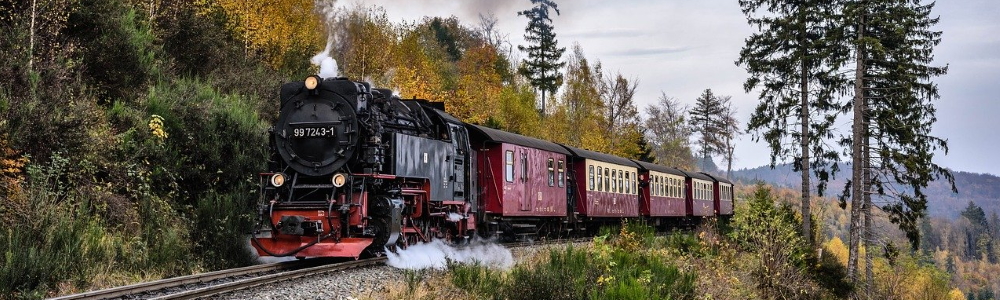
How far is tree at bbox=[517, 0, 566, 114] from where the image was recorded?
54.3 meters

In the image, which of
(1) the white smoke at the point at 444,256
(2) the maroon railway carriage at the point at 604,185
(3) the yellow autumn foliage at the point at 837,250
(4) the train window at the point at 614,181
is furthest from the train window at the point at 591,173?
(3) the yellow autumn foliage at the point at 837,250

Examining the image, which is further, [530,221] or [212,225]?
[530,221]

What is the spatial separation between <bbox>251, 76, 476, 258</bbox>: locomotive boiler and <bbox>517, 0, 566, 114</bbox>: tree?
39.5 meters

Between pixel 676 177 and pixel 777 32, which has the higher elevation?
pixel 777 32

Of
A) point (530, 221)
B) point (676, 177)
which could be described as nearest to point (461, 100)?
point (676, 177)

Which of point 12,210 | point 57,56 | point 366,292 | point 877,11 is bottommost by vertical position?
point 366,292

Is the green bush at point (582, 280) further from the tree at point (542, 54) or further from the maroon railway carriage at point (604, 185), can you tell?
the tree at point (542, 54)

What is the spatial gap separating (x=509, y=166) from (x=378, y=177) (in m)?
5.82

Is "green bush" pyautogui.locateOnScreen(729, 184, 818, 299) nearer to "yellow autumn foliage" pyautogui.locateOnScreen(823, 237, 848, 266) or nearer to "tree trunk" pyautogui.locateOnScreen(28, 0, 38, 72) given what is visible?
"tree trunk" pyautogui.locateOnScreen(28, 0, 38, 72)

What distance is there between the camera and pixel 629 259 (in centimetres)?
1246

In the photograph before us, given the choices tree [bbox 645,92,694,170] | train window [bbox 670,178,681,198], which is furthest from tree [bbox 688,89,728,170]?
train window [bbox 670,178,681,198]

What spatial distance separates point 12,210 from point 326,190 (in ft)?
13.8

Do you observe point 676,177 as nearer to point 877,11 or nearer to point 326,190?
point 877,11

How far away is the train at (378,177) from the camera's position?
12.2 meters
